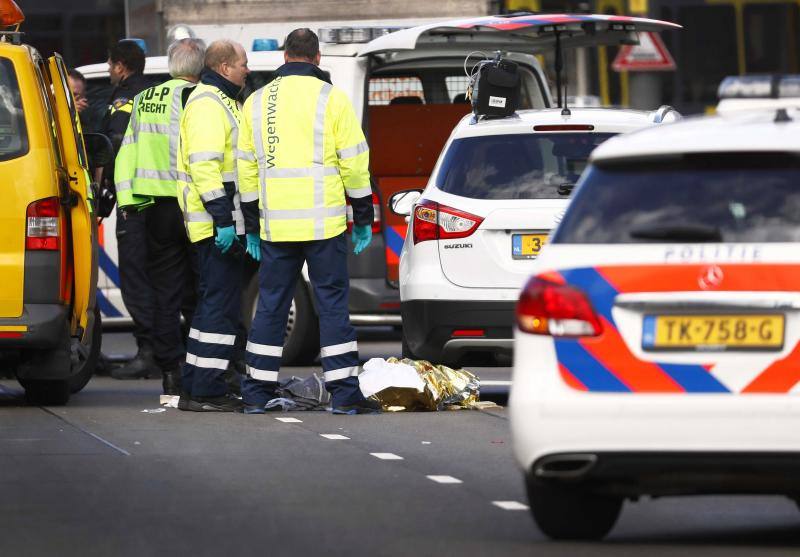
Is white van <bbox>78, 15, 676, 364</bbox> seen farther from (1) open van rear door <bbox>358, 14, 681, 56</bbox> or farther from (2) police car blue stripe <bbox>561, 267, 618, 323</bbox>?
(2) police car blue stripe <bbox>561, 267, 618, 323</bbox>

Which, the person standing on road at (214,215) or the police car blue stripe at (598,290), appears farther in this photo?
the person standing on road at (214,215)

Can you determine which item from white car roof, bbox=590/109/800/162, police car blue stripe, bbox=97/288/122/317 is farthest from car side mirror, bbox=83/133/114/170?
white car roof, bbox=590/109/800/162

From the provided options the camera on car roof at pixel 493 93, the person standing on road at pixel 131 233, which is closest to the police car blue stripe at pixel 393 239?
the person standing on road at pixel 131 233

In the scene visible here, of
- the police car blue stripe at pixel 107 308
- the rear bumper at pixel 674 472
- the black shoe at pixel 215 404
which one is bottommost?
the police car blue stripe at pixel 107 308

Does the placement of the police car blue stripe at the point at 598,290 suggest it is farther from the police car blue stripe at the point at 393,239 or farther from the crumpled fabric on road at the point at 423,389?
the police car blue stripe at the point at 393,239

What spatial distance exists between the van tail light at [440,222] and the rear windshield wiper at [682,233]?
4515mm

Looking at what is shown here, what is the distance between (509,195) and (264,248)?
1265 mm

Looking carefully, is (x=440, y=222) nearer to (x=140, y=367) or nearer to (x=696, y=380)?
(x=140, y=367)

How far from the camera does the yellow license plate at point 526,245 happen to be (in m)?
11.0

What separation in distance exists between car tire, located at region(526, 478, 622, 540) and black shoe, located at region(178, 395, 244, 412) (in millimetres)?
4517

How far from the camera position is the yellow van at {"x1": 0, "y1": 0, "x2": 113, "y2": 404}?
36.0 feet

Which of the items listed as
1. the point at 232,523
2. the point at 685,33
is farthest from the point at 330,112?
the point at 685,33

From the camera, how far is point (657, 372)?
Result: 21.3ft

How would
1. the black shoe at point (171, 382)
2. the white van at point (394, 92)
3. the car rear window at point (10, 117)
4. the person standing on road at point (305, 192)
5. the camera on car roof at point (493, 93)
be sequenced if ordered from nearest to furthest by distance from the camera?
the person standing on road at point (305, 192) < the car rear window at point (10, 117) < the camera on car roof at point (493, 93) < the black shoe at point (171, 382) < the white van at point (394, 92)
